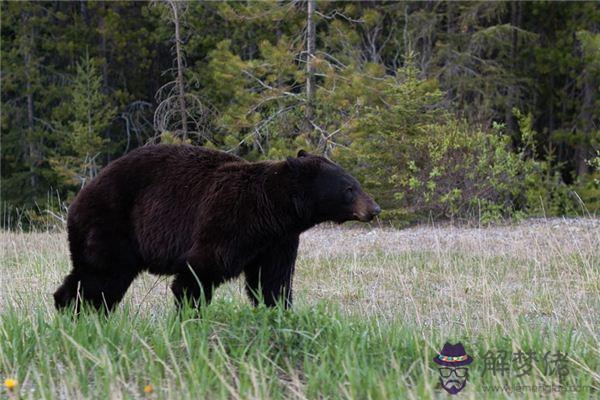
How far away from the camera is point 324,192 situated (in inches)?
236

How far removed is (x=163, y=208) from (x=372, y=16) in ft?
42.1

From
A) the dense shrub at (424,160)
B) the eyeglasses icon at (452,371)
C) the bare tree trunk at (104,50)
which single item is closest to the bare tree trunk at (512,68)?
the dense shrub at (424,160)

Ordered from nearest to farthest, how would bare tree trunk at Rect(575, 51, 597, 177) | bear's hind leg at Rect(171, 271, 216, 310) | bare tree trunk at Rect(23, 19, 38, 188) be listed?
bear's hind leg at Rect(171, 271, 216, 310) → bare tree trunk at Rect(575, 51, 597, 177) → bare tree trunk at Rect(23, 19, 38, 188)

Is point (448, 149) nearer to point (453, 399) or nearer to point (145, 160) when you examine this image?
point (145, 160)

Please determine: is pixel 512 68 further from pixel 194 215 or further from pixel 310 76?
pixel 194 215

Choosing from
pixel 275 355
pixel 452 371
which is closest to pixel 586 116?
pixel 452 371

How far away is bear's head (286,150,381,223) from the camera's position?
5.99 m

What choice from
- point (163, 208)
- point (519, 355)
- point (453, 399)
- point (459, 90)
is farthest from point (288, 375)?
point (459, 90)

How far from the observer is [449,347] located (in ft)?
13.9

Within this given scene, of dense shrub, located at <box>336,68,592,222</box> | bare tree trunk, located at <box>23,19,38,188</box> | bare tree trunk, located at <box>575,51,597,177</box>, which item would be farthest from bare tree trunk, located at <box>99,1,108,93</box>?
bare tree trunk, located at <box>575,51,597,177</box>

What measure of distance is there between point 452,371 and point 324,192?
2243mm

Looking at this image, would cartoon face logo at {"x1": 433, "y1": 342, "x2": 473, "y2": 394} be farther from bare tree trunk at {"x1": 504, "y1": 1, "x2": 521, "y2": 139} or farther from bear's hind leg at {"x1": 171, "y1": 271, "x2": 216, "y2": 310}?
bare tree trunk at {"x1": 504, "y1": 1, "x2": 521, "y2": 139}

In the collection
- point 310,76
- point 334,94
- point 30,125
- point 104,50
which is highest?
point 104,50

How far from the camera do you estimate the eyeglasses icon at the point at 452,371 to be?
4023mm
